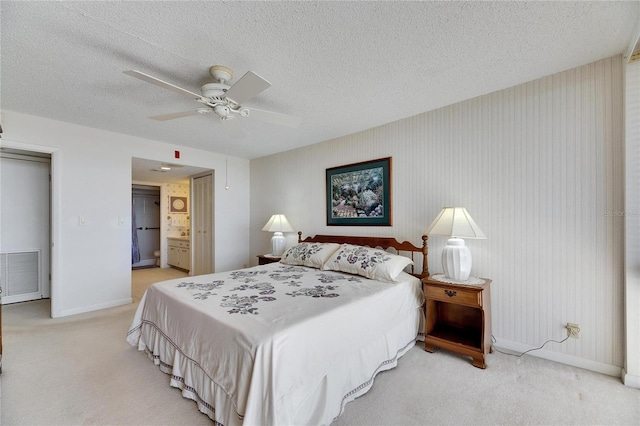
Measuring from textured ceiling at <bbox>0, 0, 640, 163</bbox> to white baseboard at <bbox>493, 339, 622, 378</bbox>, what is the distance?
7.59ft

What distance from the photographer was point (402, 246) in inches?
121

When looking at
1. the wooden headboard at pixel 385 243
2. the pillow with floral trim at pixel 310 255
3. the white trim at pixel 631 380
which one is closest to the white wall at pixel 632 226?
the white trim at pixel 631 380

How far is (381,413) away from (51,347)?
2984 millimetres

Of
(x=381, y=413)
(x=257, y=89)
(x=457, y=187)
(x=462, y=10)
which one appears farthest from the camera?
(x=457, y=187)

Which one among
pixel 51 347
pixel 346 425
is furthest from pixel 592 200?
pixel 51 347

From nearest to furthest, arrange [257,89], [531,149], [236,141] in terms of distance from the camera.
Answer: [257,89] < [531,149] < [236,141]

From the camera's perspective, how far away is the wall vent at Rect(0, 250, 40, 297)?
386 centimetres

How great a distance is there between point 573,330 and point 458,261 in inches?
38.8

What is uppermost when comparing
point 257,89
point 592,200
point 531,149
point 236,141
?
point 236,141

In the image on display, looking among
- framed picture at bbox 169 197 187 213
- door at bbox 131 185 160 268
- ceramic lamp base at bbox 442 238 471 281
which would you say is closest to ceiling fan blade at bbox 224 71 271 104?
ceramic lamp base at bbox 442 238 471 281

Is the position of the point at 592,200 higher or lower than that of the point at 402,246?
higher

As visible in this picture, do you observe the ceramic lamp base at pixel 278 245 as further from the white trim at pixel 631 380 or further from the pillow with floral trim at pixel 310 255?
the white trim at pixel 631 380

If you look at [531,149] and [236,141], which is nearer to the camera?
[531,149]

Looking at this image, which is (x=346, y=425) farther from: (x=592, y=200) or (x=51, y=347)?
(x=51, y=347)
